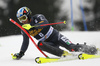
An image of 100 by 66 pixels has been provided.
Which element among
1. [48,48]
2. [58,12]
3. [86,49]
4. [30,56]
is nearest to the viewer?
[48,48]

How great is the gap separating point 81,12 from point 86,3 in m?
1.20

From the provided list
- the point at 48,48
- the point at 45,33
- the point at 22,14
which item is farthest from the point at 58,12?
the point at 48,48

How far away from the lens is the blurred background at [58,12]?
12.9 meters

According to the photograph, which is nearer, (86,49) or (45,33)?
(86,49)

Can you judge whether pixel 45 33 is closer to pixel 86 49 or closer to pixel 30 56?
pixel 86 49

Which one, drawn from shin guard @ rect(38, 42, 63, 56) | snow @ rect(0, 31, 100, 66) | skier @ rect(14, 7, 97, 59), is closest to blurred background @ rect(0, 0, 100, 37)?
snow @ rect(0, 31, 100, 66)

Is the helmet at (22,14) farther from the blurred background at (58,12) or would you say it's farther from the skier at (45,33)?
the blurred background at (58,12)

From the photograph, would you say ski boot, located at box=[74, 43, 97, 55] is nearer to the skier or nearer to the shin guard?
the skier

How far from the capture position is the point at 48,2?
15.0m

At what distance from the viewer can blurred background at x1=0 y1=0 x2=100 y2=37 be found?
42.3 feet

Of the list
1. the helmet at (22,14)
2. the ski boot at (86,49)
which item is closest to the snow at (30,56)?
the ski boot at (86,49)

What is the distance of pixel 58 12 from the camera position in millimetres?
16328

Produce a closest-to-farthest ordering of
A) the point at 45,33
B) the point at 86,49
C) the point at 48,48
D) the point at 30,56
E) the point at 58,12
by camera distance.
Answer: the point at 48,48 → the point at 86,49 → the point at 45,33 → the point at 30,56 → the point at 58,12

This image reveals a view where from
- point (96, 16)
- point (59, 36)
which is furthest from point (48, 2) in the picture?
point (59, 36)
